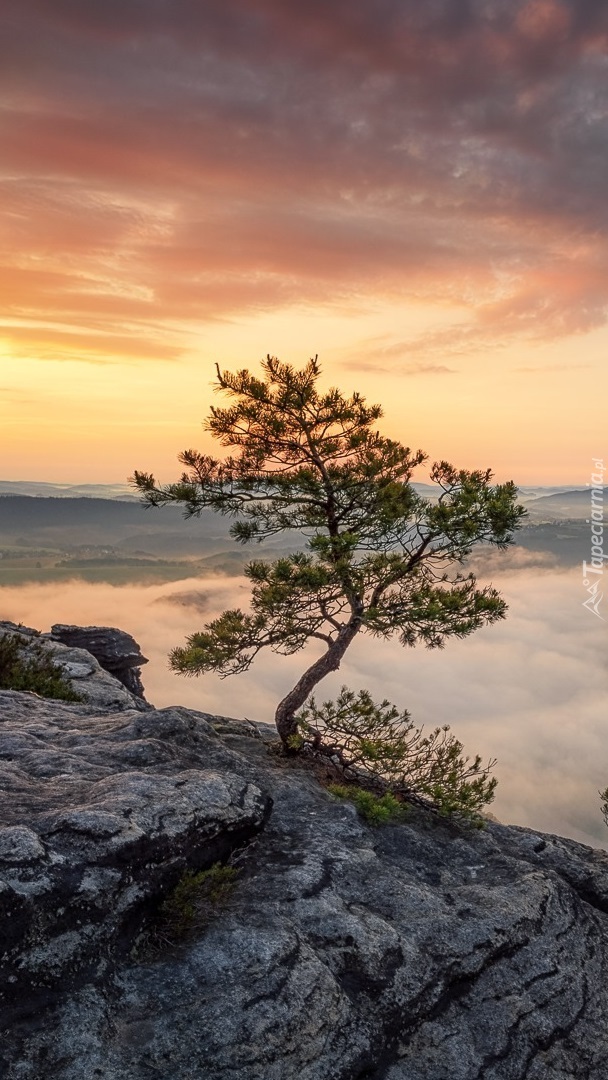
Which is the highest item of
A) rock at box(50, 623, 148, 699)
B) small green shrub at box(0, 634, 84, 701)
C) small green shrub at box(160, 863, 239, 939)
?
small green shrub at box(0, 634, 84, 701)

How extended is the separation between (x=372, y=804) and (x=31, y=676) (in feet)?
33.9

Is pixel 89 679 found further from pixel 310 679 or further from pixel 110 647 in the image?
pixel 310 679

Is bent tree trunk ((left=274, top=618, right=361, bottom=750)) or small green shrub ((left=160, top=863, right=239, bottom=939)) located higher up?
bent tree trunk ((left=274, top=618, right=361, bottom=750))

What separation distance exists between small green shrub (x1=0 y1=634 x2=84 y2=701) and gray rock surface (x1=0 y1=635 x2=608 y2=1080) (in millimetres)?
5246

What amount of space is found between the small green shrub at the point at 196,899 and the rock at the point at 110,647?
18864 mm

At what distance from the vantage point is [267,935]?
8688mm

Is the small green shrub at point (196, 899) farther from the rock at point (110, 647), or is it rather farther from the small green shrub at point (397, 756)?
the rock at point (110, 647)

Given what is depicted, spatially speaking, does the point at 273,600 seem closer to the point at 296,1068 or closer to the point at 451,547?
the point at 451,547

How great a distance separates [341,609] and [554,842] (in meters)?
6.34

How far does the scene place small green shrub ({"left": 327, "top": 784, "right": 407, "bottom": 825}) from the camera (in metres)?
12.2

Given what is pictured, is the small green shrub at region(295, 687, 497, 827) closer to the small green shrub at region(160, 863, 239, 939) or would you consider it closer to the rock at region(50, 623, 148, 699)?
the small green shrub at region(160, 863, 239, 939)

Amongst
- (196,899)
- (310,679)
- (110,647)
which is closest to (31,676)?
(310,679)

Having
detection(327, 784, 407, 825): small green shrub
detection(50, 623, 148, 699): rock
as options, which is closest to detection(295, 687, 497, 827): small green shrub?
detection(327, 784, 407, 825): small green shrub

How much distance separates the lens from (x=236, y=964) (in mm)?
8234
